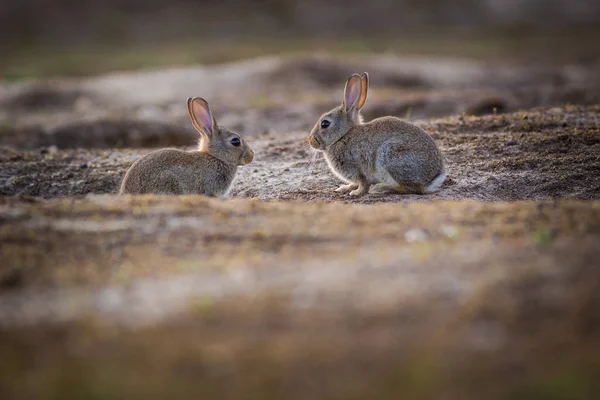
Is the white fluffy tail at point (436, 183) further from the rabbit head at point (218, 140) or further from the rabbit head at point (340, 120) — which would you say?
the rabbit head at point (218, 140)

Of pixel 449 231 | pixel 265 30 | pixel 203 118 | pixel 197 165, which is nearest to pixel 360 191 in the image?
pixel 197 165

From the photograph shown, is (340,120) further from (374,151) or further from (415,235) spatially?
(415,235)

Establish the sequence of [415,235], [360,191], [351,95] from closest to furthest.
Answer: [415,235], [360,191], [351,95]

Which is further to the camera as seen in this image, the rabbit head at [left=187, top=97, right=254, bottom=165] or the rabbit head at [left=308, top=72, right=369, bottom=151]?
the rabbit head at [left=308, top=72, right=369, bottom=151]

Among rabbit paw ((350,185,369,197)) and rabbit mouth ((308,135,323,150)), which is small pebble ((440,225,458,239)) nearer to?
rabbit paw ((350,185,369,197))

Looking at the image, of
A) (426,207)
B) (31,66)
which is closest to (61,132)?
(426,207)

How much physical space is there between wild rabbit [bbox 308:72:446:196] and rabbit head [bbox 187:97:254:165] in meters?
0.93

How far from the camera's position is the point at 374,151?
9.32 meters

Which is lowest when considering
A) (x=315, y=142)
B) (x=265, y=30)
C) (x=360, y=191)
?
(x=360, y=191)

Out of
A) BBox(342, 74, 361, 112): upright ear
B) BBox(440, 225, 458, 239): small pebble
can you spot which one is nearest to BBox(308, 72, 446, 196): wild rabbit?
BBox(342, 74, 361, 112): upright ear

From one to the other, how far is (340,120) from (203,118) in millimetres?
1736

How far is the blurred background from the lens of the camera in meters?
30.9

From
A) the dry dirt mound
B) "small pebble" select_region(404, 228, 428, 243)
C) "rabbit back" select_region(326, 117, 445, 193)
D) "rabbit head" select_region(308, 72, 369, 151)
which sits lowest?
the dry dirt mound

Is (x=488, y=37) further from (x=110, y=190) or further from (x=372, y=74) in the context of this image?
(x=110, y=190)
